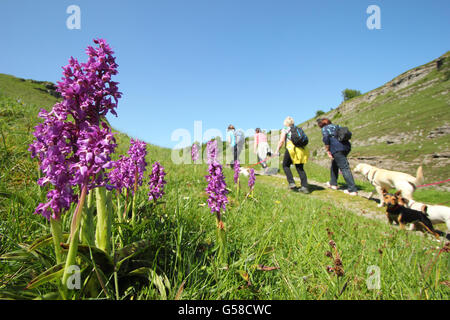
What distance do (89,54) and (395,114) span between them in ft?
100

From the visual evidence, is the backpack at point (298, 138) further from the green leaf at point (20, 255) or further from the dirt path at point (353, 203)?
the green leaf at point (20, 255)

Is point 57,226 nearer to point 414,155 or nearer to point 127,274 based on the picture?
point 127,274

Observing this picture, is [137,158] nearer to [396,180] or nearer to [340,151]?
[340,151]

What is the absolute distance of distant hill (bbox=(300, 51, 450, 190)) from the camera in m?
13.8

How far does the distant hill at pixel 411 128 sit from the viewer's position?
13.8m

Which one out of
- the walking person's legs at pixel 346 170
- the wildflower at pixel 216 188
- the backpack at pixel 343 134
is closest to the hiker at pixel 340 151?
the walking person's legs at pixel 346 170

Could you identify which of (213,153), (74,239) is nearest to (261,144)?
(213,153)

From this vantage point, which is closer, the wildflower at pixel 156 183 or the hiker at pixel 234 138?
the wildflower at pixel 156 183

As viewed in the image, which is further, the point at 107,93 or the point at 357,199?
the point at 357,199

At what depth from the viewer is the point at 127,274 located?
1.54m

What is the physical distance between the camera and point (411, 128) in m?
18.5
